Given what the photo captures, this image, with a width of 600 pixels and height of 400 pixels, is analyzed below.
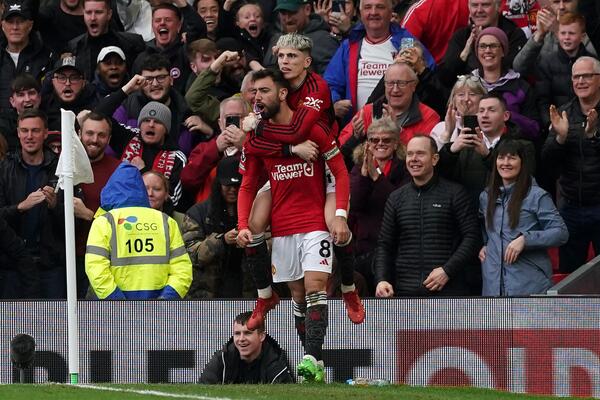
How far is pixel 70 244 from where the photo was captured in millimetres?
12648

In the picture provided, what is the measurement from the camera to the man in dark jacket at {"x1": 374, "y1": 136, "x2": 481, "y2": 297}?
14.2 metres

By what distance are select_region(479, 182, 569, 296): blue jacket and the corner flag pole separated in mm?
4137

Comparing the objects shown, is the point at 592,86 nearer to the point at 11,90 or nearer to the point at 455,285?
the point at 455,285

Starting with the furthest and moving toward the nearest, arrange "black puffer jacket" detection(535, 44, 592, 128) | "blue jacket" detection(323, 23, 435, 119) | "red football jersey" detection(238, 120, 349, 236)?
"blue jacket" detection(323, 23, 435, 119) → "black puffer jacket" detection(535, 44, 592, 128) → "red football jersey" detection(238, 120, 349, 236)

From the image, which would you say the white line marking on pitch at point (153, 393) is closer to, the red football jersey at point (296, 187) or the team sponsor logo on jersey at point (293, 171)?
the red football jersey at point (296, 187)

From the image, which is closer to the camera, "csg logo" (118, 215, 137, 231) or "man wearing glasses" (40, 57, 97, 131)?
"csg logo" (118, 215, 137, 231)

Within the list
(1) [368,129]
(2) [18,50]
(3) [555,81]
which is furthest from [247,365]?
(2) [18,50]

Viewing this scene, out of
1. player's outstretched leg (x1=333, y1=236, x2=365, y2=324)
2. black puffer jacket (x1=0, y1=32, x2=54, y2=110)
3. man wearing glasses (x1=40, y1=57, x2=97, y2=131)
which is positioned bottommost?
player's outstretched leg (x1=333, y1=236, x2=365, y2=324)

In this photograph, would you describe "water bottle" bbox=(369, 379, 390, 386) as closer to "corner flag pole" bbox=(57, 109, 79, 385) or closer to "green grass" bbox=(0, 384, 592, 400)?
"green grass" bbox=(0, 384, 592, 400)

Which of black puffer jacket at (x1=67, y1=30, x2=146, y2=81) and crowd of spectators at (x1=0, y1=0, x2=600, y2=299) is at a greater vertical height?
black puffer jacket at (x1=67, y1=30, x2=146, y2=81)

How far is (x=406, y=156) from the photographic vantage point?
14836 mm

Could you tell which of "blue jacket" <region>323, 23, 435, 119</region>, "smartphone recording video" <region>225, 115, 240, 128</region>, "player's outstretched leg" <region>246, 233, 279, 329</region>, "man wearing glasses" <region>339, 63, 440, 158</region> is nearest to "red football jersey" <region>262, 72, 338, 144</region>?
"player's outstretched leg" <region>246, 233, 279, 329</region>

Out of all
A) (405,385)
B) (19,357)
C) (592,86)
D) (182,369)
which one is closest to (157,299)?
(182,369)

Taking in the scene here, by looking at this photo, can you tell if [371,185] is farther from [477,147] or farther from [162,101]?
[162,101]
